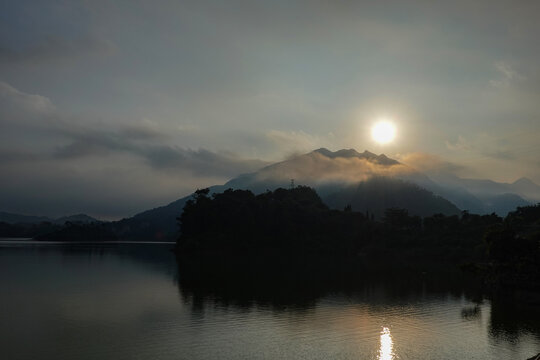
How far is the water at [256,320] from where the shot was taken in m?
41.5

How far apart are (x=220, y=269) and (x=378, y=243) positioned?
96603 millimetres

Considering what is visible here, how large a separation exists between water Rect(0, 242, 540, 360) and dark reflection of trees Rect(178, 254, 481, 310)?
0.37 metres

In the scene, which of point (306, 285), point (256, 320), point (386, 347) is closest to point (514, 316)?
point (386, 347)

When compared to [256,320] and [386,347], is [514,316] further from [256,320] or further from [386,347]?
[256,320]

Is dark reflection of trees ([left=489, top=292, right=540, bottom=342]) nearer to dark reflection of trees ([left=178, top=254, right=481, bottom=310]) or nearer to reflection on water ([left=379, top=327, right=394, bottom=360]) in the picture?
dark reflection of trees ([left=178, top=254, right=481, bottom=310])

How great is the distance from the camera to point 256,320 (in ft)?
180

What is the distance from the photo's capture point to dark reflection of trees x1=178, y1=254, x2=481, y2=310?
234 feet

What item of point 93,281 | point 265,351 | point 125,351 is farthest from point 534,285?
point 93,281

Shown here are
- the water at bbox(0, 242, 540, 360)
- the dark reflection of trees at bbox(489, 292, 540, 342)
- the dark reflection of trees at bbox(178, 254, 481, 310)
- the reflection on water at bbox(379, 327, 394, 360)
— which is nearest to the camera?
the reflection on water at bbox(379, 327, 394, 360)

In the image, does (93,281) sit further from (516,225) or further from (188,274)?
(516,225)

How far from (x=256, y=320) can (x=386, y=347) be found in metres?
17.7

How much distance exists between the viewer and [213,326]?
5069 cm

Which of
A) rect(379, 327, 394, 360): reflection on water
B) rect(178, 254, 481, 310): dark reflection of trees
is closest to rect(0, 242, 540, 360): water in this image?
rect(379, 327, 394, 360): reflection on water

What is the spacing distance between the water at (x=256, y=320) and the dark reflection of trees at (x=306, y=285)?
14.4 inches
